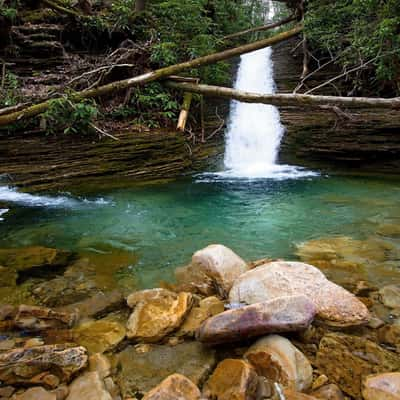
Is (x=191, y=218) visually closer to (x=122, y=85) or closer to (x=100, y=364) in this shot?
(x=122, y=85)

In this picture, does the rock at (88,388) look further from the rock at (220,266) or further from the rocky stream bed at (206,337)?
the rock at (220,266)

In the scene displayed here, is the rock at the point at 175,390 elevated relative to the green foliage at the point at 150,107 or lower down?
lower down

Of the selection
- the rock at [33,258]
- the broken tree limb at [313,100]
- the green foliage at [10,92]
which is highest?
the green foliage at [10,92]

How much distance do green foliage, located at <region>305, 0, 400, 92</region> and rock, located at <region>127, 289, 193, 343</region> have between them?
22.7 feet

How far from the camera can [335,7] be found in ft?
33.4

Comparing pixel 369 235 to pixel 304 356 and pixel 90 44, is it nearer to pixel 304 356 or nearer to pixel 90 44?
pixel 304 356

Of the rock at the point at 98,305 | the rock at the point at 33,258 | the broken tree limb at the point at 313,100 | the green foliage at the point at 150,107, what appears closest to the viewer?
the rock at the point at 98,305

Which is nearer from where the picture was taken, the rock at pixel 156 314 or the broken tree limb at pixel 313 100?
the rock at pixel 156 314

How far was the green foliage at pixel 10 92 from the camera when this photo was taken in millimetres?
7141

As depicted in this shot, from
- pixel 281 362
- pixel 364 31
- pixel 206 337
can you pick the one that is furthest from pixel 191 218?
pixel 364 31

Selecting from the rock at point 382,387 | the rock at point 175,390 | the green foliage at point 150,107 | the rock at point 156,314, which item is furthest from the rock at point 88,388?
the green foliage at point 150,107

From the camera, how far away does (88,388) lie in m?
2.48

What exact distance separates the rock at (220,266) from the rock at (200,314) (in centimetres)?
20

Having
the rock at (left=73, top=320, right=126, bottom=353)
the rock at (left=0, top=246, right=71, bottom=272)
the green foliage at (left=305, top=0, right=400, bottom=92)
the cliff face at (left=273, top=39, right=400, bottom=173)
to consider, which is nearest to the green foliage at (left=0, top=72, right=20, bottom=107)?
the rock at (left=0, top=246, right=71, bottom=272)
